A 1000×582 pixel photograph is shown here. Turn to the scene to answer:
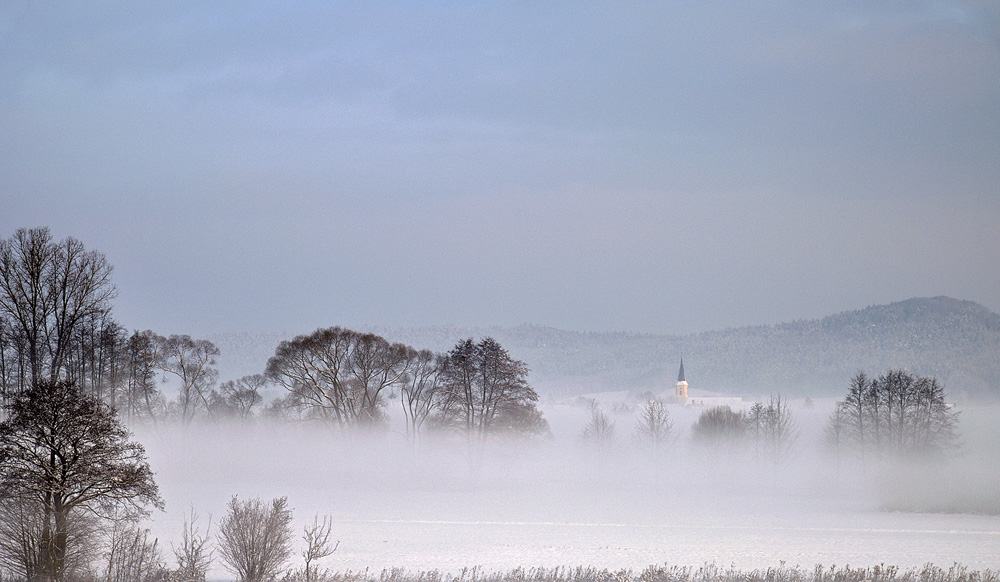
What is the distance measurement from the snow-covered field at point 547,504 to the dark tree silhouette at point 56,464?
6754 millimetres

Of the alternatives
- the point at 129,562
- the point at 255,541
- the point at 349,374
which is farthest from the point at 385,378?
the point at 129,562

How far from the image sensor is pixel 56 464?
53.0ft

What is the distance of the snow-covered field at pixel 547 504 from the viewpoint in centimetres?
2695

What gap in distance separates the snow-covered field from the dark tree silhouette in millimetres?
6754

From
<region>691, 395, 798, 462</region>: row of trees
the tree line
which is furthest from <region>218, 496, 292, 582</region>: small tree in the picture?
<region>691, 395, 798, 462</region>: row of trees

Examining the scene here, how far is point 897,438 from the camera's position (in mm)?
58750

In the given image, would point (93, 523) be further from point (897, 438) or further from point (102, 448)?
point (897, 438)

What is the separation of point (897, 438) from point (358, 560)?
47065 millimetres

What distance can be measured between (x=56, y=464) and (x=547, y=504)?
30388 millimetres

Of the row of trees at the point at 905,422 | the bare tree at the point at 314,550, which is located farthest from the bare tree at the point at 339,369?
the row of trees at the point at 905,422

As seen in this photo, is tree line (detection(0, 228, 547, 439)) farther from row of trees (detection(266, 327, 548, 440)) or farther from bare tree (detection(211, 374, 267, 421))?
bare tree (detection(211, 374, 267, 421))

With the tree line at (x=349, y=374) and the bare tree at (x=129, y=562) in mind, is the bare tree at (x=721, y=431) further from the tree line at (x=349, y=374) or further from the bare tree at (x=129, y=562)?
the bare tree at (x=129, y=562)

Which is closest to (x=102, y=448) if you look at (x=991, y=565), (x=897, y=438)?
(x=991, y=565)

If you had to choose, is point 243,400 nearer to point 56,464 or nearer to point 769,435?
point 769,435
